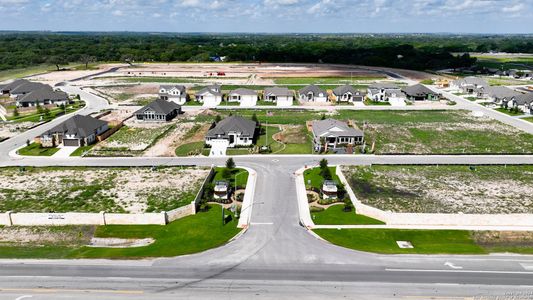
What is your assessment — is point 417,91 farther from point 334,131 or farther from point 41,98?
point 41,98

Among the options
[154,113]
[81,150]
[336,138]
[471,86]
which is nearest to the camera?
[81,150]

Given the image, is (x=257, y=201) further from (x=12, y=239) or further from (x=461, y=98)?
(x=461, y=98)

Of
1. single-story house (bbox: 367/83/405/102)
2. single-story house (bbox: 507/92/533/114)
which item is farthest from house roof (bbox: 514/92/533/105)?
single-story house (bbox: 367/83/405/102)

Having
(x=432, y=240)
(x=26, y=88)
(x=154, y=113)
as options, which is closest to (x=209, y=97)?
(x=154, y=113)

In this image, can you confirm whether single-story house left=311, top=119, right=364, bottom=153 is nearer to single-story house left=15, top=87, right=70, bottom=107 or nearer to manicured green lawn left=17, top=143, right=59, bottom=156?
manicured green lawn left=17, top=143, right=59, bottom=156

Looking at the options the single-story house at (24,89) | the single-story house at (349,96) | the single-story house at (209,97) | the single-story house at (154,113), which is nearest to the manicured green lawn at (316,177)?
the single-story house at (154,113)

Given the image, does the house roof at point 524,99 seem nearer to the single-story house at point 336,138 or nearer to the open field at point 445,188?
the open field at point 445,188
